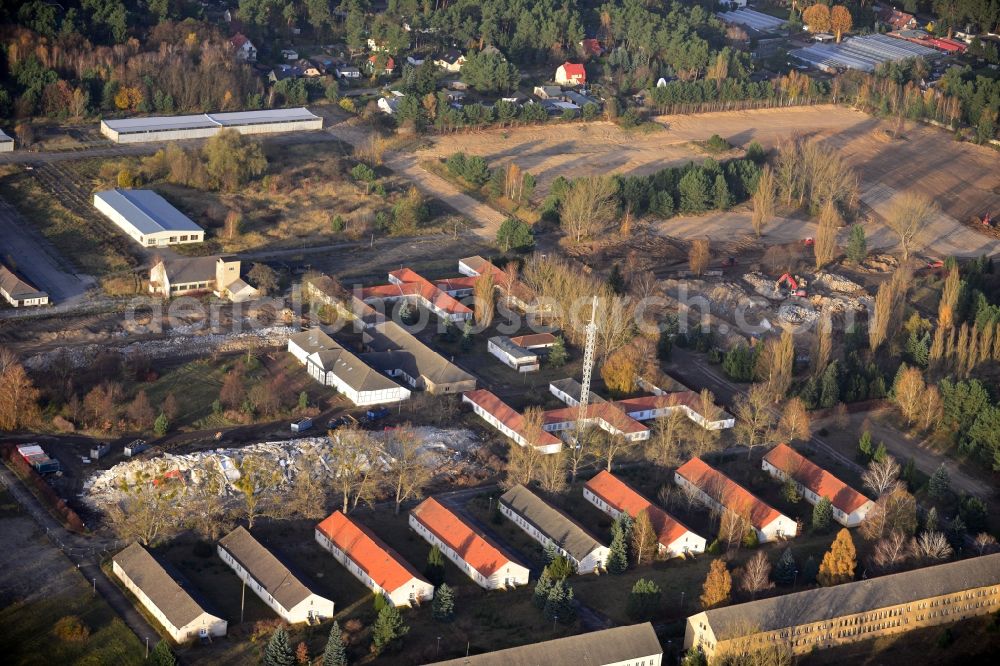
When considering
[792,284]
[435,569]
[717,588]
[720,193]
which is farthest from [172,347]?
[720,193]

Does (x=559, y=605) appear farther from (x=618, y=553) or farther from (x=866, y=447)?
(x=866, y=447)

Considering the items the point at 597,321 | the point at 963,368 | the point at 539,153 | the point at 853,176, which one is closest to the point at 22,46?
the point at 539,153

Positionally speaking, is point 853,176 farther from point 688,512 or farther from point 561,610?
point 561,610

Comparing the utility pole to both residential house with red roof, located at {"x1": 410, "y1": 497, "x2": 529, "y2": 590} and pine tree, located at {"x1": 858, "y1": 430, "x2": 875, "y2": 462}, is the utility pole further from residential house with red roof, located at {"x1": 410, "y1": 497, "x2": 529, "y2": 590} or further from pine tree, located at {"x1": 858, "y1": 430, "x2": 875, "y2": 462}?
pine tree, located at {"x1": 858, "y1": 430, "x2": 875, "y2": 462}

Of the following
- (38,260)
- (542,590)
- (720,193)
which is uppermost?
(38,260)

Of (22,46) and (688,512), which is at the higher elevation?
(22,46)
